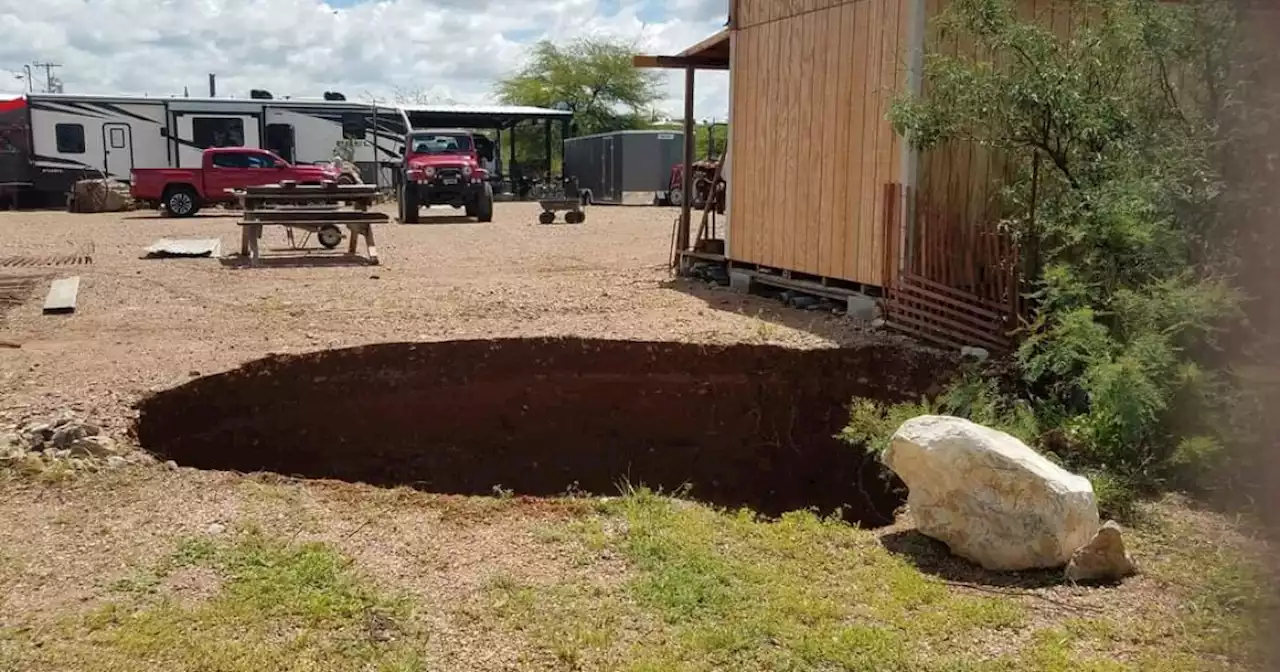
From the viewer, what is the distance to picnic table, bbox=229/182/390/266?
48.9 feet

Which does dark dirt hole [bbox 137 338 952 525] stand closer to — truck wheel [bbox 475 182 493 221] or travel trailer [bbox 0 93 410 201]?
truck wheel [bbox 475 182 493 221]

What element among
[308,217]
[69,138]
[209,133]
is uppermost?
[209,133]

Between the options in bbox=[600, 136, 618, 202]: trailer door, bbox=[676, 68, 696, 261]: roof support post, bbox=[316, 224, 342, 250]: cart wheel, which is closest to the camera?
bbox=[676, 68, 696, 261]: roof support post

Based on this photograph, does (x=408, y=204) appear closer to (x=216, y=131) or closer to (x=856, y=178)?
(x=216, y=131)

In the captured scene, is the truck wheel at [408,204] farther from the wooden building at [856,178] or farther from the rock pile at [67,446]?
the rock pile at [67,446]

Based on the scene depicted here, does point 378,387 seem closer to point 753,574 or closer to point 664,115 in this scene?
point 753,574

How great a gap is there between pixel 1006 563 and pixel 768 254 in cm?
725

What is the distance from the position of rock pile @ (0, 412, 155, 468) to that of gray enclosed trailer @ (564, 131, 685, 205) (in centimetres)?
2819

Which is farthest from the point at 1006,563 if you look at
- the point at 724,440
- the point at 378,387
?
the point at 378,387

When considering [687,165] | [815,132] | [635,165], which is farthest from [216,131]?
[815,132]

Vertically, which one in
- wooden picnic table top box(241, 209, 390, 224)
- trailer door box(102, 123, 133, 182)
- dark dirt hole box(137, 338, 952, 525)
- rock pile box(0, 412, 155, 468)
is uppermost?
trailer door box(102, 123, 133, 182)

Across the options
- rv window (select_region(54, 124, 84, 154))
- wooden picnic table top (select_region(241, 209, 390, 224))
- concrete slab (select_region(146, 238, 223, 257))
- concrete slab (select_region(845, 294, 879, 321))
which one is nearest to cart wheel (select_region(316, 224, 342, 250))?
wooden picnic table top (select_region(241, 209, 390, 224))

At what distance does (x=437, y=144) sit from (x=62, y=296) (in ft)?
46.1

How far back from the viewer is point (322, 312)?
10336 mm
